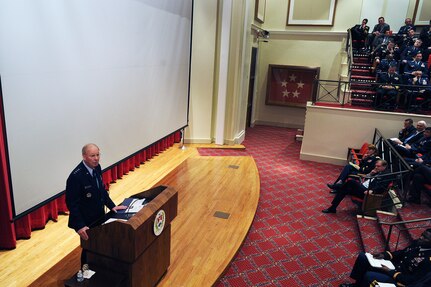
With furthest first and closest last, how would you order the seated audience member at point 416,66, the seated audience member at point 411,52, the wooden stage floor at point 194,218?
the seated audience member at point 411,52, the seated audience member at point 416,66, the wooden stage floor at point 194,218

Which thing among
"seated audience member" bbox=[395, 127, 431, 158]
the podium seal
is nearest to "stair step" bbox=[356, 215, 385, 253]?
"seated audience member" bbox=[395, 127, 431, 158]

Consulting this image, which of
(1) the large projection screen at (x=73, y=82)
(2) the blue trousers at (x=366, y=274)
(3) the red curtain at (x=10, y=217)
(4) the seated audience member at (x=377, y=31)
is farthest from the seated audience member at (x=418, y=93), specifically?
(3) the red curtain at (x=10, y=217)

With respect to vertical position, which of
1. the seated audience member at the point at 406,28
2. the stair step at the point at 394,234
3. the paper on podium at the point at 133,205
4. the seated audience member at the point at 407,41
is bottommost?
the stair step at the point at 394,234

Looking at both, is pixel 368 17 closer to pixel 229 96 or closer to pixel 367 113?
pixel 367 113

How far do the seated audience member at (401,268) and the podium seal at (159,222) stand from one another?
192cm

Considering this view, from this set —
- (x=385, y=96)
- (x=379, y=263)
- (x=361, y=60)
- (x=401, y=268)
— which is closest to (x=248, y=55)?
(x=385, y=96)

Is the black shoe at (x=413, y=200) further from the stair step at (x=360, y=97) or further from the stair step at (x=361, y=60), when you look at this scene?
the stair step at (x=361, y=60)

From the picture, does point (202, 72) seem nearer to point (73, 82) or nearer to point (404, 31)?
point (73, 82)

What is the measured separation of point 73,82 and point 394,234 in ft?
14.1

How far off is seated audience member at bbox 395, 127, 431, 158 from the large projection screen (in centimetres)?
445

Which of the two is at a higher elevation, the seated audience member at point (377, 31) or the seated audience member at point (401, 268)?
the seated audience member at point (377, 31)

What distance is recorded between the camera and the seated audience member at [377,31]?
31.0 ft

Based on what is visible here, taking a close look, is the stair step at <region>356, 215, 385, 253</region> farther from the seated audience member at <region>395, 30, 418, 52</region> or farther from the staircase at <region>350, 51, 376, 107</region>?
the seated audience member at <region>395, 30, 418, 52</region>

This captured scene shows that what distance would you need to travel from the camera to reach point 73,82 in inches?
140
